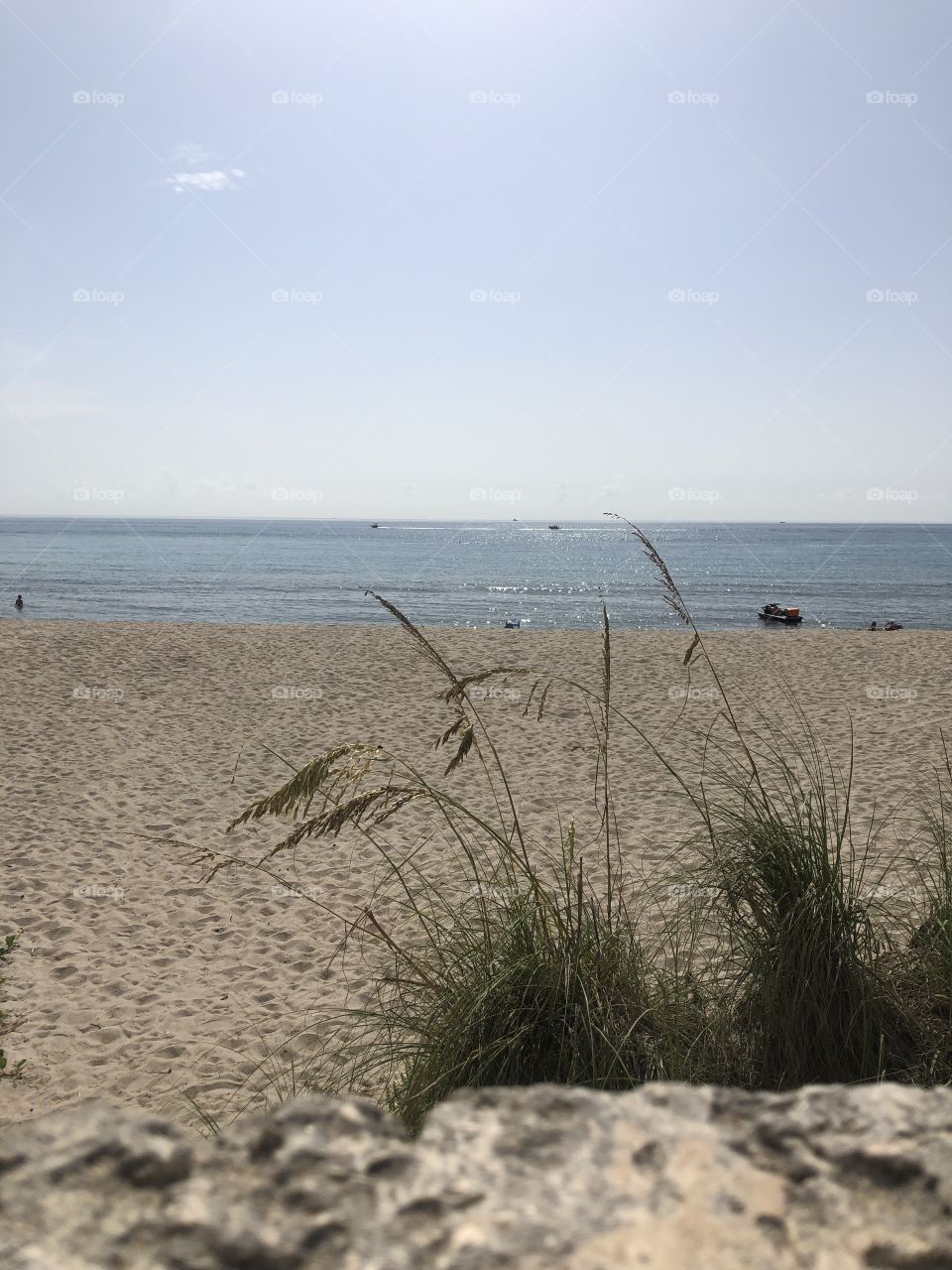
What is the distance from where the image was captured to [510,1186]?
780 mm

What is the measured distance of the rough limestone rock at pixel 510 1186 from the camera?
2.35ft

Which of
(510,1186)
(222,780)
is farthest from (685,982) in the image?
(222,780)

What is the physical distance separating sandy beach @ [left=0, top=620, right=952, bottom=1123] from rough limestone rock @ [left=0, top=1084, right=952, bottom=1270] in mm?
1649

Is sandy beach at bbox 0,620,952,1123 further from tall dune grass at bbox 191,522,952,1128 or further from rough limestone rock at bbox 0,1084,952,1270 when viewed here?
rough limestone rock at bbox 0,1084,952,1270

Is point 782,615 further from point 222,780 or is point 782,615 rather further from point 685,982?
point 685,982

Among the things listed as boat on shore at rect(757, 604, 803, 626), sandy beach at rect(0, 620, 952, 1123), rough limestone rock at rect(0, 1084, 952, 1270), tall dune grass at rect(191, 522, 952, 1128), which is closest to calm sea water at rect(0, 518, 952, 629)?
boat on shore at rect(757, 604, 803, 626)

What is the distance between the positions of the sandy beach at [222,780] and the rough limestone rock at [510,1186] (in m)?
1.65

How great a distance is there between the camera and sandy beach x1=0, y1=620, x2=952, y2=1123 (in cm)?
475

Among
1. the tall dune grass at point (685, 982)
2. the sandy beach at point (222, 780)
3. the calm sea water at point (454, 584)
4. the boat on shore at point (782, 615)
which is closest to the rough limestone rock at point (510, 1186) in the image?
the tall dune grass at point (685, 982)

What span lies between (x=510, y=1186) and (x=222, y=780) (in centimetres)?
909

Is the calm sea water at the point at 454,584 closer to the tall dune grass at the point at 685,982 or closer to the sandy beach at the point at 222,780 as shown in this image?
the sandy beach at the point at 222,780

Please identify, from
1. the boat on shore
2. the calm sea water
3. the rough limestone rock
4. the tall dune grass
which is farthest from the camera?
the calm sea water

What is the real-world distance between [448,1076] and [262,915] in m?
4.01

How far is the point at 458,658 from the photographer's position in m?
16.8
